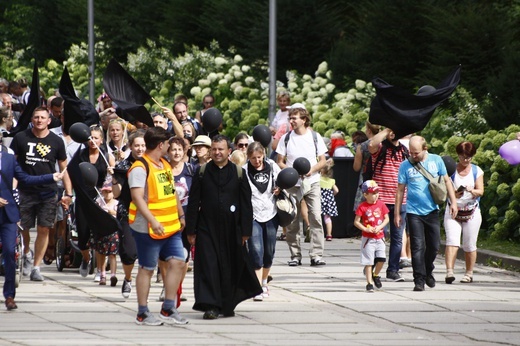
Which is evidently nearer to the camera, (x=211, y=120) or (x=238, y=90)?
(x=211, y=120)

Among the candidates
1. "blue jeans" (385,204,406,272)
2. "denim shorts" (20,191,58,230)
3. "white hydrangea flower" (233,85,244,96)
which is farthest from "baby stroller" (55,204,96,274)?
"white hydrangea flower" (233,85,244,96)

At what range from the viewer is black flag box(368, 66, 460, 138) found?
15.5m

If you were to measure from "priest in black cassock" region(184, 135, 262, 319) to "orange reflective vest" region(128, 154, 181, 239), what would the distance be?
689mm

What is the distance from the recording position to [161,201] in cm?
1229

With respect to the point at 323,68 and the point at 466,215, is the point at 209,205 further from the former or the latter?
the point at 323,68

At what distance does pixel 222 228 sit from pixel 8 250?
6.71 feet

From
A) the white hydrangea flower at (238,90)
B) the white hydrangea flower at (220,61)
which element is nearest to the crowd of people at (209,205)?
the white hydrangea flower at (238,90)

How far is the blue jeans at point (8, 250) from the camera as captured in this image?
1317 cm

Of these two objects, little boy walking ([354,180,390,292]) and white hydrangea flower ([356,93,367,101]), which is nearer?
little boy walking ([354,180,390,292])

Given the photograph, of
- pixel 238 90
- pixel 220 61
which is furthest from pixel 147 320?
pixel 220 61

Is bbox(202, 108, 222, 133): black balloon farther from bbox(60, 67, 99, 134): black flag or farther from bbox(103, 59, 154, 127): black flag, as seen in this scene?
bbox(60, 67, 99, 134): black flag

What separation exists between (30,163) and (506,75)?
28.6 feet

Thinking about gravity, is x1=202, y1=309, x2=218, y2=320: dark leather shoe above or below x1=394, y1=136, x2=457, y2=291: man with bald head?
below

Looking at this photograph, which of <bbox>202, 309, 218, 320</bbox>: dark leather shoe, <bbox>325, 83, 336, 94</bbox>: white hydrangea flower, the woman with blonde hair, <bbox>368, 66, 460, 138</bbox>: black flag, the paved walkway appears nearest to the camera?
the paved walkway
